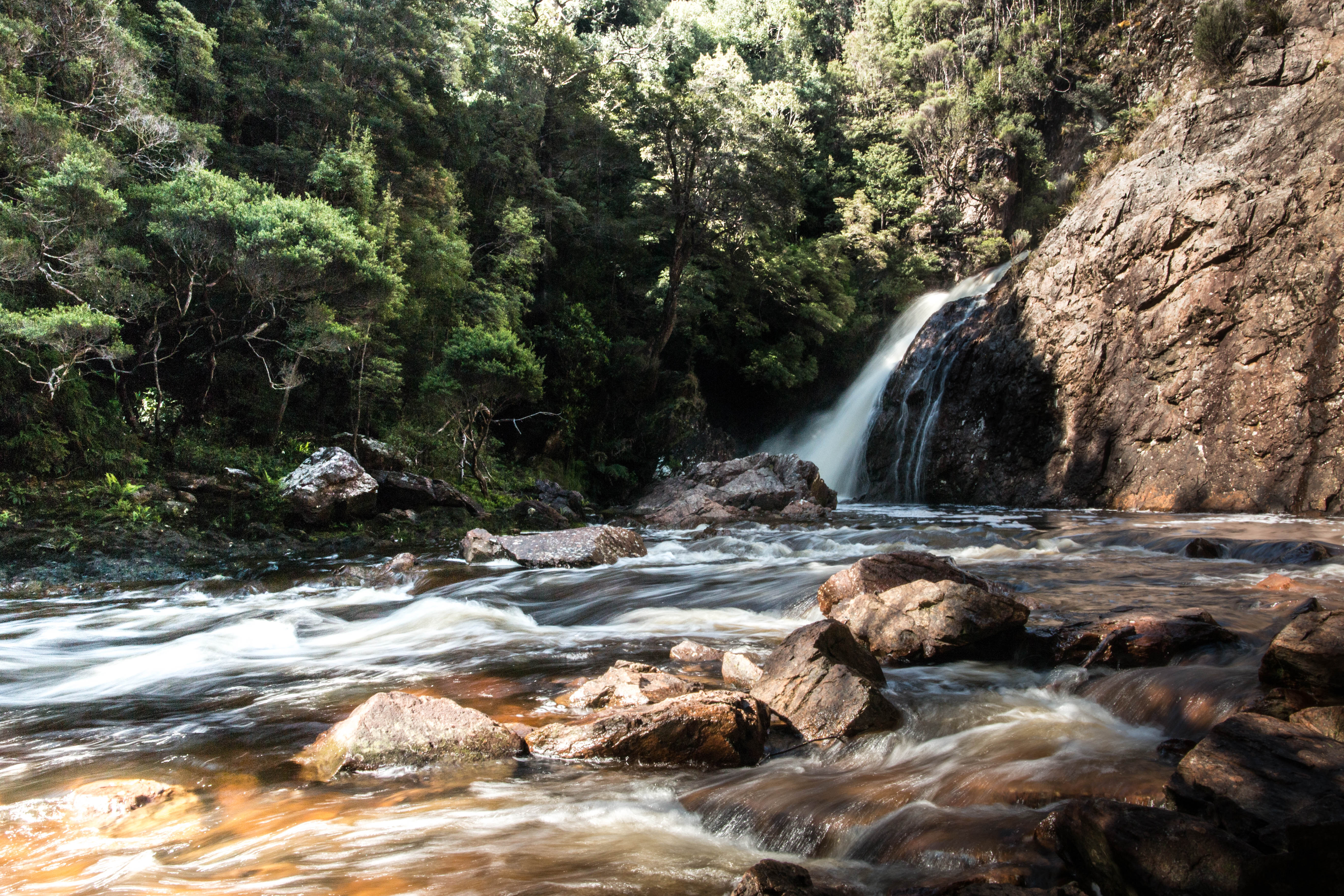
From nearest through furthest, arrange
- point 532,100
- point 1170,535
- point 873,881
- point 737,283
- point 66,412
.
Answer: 1. point 873,881
2. point 1170,535
3. point 66,412
4. point 532,100
5. point 737,283

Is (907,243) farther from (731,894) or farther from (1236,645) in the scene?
(731,894)

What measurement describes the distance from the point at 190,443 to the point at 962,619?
12.6 m

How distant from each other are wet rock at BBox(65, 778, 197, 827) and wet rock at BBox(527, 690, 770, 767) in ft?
5.25

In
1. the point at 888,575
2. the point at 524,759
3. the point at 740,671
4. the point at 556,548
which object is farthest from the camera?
the point at 556,548

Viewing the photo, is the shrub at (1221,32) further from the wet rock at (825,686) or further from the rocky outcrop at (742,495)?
the wet rock at (825,686)

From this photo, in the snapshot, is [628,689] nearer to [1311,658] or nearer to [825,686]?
[825,686]

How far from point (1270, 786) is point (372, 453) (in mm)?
14093

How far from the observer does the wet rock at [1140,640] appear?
4.44 m

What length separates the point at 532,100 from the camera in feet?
67.8

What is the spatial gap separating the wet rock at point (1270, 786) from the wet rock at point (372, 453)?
13.4 m

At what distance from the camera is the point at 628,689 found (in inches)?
168

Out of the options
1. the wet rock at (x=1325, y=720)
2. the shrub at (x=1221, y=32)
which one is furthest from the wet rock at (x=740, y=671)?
the shrub at (x=1221, y=32)

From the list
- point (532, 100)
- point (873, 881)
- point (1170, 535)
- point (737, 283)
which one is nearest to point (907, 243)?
point (737, 283)

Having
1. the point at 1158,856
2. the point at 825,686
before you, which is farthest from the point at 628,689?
the point at 1158,856
